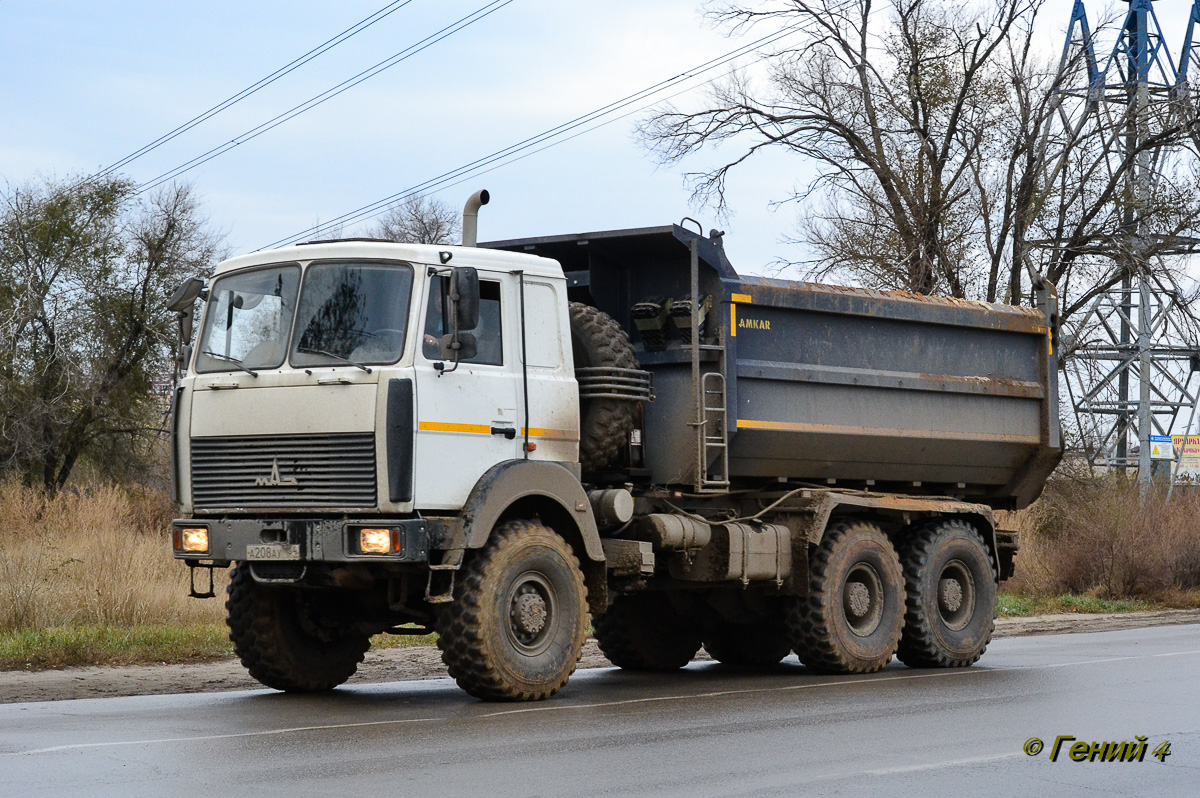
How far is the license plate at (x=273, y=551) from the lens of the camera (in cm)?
→ 1016

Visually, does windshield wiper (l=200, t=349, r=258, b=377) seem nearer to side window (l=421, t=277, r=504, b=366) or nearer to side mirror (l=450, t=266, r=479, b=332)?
side window (l=421, t=277, r=504, b=366)

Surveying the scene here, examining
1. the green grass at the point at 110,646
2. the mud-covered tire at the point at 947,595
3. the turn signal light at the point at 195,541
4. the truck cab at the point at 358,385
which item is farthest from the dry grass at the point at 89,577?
the mud-covered tire at the point at 947,595

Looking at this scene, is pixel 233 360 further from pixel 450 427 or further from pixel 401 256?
pixel 450 427

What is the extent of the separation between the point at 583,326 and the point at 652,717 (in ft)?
11.2

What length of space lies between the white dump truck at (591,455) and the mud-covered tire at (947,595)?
0.03 metres

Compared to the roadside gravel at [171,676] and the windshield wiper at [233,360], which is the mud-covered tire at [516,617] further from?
the roadside gravel at [171,676]

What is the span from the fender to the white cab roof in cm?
149

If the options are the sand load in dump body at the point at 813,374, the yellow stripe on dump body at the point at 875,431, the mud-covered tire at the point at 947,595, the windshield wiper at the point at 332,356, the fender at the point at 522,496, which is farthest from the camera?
the mud-covered tire at the point at 947,595

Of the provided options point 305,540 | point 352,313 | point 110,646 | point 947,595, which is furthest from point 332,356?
point 947,595

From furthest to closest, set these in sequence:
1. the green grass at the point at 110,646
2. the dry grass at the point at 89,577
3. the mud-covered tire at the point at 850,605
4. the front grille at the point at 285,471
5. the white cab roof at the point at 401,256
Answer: the dry grass at the point at 89,577 < the green grass at the point at 110,646 < the mud-covered tire at the point at 850,605 < the white cab roof at the point at 401,256 < the front grille at the point at 285,471

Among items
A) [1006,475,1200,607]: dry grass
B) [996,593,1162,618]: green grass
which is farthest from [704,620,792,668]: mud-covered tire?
[1006,475,1200,607]: dry grass

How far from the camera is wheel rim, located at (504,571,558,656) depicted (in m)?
10.6

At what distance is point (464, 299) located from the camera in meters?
10.3

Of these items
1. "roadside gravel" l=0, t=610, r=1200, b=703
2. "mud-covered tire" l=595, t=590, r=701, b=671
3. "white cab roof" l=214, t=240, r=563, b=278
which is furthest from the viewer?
"mud-covered tire" l=595, t=590, r=701, b=671
